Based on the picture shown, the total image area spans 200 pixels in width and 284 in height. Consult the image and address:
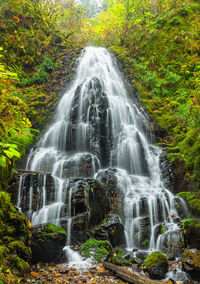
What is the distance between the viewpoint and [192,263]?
4.20 m

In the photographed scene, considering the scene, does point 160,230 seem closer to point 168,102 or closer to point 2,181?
point 2,181

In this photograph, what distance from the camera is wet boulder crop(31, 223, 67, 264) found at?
4.49 m

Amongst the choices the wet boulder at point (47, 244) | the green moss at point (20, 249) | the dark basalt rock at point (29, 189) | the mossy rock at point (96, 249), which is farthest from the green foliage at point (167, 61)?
the green moss at point (20, 249)

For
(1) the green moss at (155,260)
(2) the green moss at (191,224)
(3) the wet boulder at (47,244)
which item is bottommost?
(1) the green moss at (155,260)

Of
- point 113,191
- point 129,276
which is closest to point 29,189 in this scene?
point 113,191

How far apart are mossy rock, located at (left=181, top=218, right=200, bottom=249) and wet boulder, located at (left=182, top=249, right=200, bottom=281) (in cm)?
102

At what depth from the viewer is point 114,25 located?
22609mm

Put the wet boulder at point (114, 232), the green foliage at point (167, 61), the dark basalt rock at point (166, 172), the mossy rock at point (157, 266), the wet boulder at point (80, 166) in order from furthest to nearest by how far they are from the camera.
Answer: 1. the green foliage at point (167, 61)
2. the wet boulder at point (80, 166)
3. the dark basalt rock at point (166, 172)
4. the wet boulder at point (114, 232)
5. the mossy rock at point (157, 266)

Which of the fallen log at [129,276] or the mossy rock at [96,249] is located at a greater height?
the mossy rock at [96,249]

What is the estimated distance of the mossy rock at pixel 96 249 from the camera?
489 centimetres

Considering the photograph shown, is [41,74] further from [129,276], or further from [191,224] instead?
[129,276]

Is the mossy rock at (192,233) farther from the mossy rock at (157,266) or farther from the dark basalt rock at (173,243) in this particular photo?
the mossy rock at (157,266)

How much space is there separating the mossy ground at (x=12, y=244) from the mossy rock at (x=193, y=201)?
5.40 metres

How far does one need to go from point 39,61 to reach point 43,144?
936 centimetres
